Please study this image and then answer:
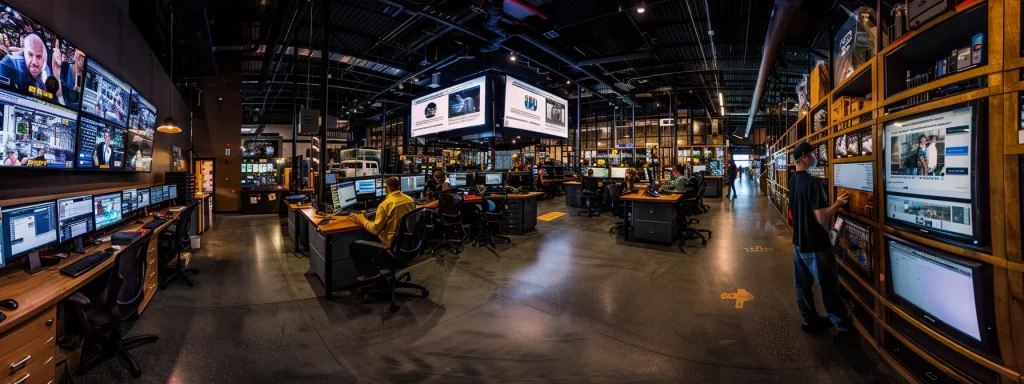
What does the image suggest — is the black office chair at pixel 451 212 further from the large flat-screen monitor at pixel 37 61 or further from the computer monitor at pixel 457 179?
the large flat-screen monitor at pixel 37 61

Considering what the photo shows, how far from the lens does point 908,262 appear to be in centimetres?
200

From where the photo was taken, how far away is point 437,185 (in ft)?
24.1

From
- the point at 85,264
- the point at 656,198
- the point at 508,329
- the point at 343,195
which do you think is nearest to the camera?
the point at 85,264

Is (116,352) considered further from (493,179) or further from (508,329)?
(493,179)

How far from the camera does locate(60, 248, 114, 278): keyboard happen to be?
2.26m

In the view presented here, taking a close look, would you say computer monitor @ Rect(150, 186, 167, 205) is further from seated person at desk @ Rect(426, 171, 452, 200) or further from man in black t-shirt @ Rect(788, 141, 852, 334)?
man in black t-shirt @ Rect(788, 141, 852, 334)

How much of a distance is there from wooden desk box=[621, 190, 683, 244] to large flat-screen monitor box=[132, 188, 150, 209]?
736 cm

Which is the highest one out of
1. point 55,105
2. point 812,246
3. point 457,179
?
point 55,105

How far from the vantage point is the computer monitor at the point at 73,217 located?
8.96 feet

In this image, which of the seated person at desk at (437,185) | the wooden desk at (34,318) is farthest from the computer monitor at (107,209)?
the seated person at desk at (437,185)

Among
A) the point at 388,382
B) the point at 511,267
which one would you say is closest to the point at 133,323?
the point at 388,382

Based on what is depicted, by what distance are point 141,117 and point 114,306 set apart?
4928 mm

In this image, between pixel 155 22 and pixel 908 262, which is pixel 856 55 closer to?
pixel 908 262

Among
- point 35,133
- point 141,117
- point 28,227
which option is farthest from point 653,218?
point 141,117
